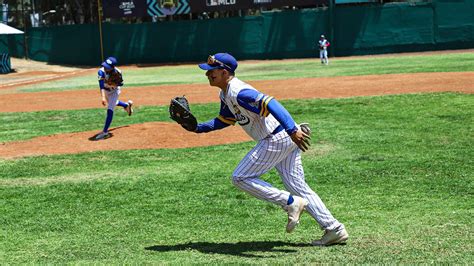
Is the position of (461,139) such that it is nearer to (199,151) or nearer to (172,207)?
(199,151)

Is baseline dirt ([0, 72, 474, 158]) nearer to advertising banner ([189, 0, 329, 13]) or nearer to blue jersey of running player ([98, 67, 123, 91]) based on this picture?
blue jersey of running player ([98, 67, 123, 91])

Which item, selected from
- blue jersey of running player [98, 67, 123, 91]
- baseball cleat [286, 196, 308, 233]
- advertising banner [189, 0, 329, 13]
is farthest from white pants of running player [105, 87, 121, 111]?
advertising banner [189, 0, 329, 13]

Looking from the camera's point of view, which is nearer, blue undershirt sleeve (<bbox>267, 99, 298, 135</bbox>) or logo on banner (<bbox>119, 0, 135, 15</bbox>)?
blue undershirt sleeve (<bbox>267, 99, 298, 135</bbox>)

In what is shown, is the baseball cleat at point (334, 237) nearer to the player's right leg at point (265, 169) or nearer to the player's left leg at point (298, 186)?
the player's left leg at point (298, 186)

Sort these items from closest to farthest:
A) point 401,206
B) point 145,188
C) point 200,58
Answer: point 401,206 < point 145,188 < point 200,58

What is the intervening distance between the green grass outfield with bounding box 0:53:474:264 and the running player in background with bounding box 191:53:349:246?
328 mm

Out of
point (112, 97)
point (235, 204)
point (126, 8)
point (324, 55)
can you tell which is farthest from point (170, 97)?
point (126, 8)

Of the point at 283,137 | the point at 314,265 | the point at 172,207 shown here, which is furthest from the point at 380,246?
the point at 172,207

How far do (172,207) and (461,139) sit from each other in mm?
6318

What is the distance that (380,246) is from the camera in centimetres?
655

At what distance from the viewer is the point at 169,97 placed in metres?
23.7

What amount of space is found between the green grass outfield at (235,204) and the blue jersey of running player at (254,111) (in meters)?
1.15

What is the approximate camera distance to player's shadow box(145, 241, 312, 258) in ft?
21.8

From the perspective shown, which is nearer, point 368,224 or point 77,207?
point 368,224
